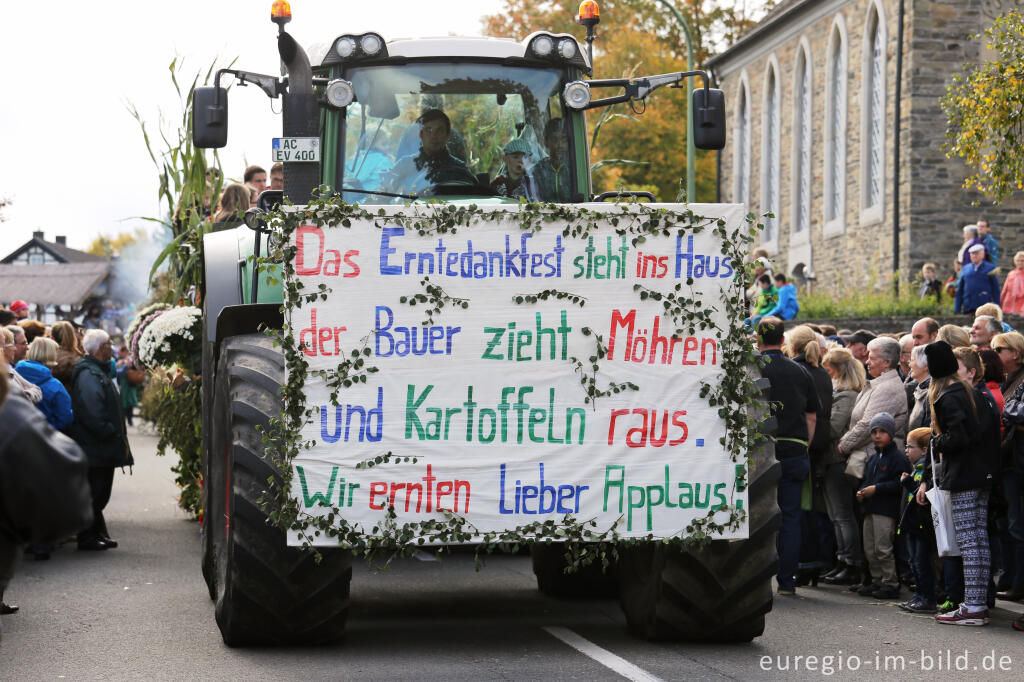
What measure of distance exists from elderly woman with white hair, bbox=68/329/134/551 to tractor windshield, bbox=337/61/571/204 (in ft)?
17.9

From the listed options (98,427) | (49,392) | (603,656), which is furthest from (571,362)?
(98,427)

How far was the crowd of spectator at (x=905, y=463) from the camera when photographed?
9.70 meters

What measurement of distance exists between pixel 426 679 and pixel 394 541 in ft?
2.20

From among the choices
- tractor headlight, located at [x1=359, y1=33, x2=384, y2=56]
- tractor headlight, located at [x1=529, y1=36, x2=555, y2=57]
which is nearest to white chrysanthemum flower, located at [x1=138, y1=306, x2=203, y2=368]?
tractor headlight, located at [x1=359, y1=33, x2=384, y2=56]

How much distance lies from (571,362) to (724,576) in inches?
52.0

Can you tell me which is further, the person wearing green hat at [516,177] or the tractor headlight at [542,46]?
the tractor headlight at [542,46]

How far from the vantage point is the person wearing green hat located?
9.11 metres

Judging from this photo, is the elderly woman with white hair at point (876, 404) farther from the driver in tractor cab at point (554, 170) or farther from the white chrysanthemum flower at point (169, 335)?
the white chrysanthemum flower at point (169, 335)

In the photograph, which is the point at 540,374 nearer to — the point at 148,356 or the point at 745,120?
the point at 148,356

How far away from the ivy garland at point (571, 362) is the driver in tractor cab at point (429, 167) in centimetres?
135

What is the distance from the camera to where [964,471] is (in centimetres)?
969

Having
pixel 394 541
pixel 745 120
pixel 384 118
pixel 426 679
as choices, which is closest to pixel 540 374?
pixel 394 541

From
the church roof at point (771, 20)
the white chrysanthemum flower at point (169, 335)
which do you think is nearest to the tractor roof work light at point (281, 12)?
the white chrysanthemum flower at point (169, 335)

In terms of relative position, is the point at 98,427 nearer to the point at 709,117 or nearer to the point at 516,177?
the point at 516,177
